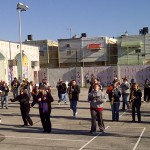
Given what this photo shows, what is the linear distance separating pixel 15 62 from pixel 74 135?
25613 mm

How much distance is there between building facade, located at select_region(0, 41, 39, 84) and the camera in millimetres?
35906

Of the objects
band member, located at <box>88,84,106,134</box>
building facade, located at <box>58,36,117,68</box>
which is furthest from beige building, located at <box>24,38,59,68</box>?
band member, located at <box>88,84,106,134</box>

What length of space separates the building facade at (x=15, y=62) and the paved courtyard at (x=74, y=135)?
18375mm

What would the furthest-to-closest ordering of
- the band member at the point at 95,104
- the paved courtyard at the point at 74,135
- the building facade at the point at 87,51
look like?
the building facade at the point at 87,51, the band member at the point at 95,104, the paved courtyard at the point at 74,135

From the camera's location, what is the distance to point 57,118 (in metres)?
16.2

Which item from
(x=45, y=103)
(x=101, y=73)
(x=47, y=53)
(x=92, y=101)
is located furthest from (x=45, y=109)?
(x=47, y=53)

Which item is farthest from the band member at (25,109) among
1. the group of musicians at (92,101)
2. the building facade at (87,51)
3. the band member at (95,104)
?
the building facade at (87,51)

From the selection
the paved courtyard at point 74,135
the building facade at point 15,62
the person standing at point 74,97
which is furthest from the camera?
the building facade at point 15,62

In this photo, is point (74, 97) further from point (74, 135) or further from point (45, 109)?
point (74, 135)

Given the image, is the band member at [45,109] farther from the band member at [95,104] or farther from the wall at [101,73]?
the wall at [101,73]

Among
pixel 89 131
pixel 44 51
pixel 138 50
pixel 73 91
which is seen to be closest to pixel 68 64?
pixel 44 51

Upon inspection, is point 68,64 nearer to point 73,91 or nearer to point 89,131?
point 73,91

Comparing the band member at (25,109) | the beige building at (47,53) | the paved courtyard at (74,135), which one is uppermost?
the beige building at (47,53)

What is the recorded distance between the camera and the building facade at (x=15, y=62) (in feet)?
118
